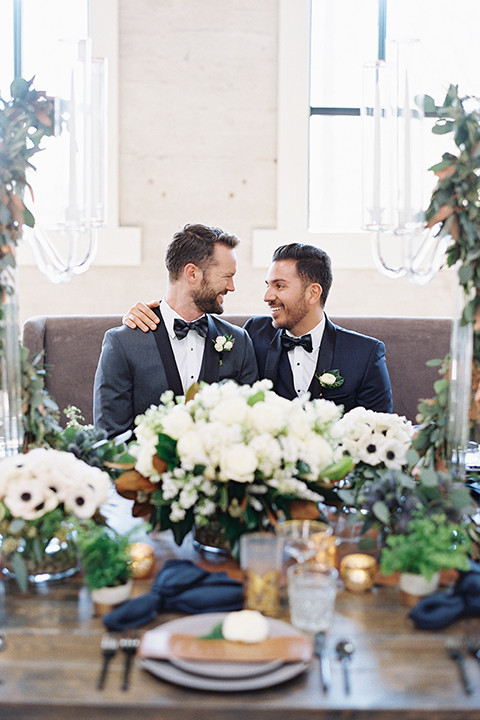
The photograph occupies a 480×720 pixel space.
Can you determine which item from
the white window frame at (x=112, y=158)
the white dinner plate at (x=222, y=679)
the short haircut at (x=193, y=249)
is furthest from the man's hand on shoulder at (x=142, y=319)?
the white dinner plate at (x=222, y=679)

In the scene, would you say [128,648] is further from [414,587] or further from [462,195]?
[462,195]

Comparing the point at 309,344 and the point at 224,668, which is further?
the point at 309,344

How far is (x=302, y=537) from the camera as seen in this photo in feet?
3.88

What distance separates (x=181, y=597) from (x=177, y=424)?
1.08 ft

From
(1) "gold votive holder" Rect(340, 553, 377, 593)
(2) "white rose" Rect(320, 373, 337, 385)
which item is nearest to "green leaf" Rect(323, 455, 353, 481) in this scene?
(1) "gold votive holder" Rect(340, 553, 377, 593)

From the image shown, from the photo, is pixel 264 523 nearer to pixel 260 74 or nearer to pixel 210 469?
pixel 210 469

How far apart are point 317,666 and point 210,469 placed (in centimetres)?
40

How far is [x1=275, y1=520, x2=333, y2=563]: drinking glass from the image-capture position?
1.17m

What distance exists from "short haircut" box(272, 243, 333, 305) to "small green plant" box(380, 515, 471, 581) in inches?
76.2

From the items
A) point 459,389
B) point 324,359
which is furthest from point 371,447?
point 324,359

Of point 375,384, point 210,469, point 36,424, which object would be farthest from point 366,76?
point 375,384

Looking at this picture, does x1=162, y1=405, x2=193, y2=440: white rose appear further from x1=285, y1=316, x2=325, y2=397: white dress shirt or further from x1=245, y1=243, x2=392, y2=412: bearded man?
x1=285, y1=316, x2=325, y2=397: white dress shirt

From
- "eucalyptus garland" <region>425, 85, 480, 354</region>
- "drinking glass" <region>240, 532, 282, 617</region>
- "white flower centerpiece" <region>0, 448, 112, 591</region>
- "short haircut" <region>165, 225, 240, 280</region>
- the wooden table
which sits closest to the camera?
the wooden table

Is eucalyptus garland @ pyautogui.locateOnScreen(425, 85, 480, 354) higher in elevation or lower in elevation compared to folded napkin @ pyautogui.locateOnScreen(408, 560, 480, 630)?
higher
